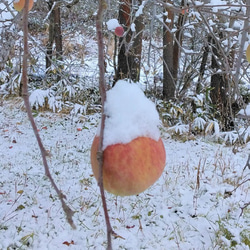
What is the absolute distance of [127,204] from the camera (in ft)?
6.15

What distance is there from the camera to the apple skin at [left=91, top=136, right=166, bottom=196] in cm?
37

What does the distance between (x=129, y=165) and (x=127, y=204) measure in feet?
5.08

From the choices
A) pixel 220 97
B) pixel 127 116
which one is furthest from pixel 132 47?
pixel 127 116

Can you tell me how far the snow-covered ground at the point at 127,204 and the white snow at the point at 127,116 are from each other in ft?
3.16

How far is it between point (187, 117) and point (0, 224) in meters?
2.08

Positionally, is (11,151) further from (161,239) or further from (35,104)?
(161,239)

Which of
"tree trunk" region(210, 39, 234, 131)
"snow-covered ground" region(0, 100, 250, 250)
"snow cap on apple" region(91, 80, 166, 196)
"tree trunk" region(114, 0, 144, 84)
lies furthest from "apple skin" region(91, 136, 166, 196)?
"tree trunk" region(210, 39, 234, 131)

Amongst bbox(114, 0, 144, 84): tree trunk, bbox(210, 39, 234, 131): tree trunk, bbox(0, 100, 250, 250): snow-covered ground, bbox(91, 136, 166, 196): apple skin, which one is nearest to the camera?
bbox(91, 136, 166, 196): apple skin

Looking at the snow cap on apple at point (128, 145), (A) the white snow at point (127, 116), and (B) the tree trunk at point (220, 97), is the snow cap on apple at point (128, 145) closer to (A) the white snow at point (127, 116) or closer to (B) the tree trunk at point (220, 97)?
(A) the white snow at point (127, 116)

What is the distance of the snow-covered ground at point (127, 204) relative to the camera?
1.59 metres

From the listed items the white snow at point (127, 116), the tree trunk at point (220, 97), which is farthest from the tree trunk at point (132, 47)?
the white snow at point (127, 116)

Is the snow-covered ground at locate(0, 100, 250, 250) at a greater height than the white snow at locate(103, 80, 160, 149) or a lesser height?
lesser

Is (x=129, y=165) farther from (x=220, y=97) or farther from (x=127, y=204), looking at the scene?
(x=220, y=97)

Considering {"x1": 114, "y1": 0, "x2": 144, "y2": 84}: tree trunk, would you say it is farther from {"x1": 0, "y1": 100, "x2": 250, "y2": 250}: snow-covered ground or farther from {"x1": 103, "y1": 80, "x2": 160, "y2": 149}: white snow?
{"x1": 103, "y1": 80, "x2": 160, "y2": 149}: white snow
